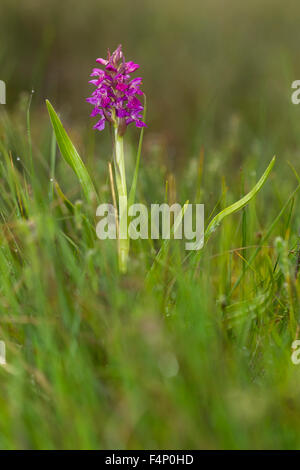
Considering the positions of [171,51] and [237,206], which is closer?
[237,206]

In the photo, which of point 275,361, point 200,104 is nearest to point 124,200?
point 275,361

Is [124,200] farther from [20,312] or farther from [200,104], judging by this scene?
[200,104]

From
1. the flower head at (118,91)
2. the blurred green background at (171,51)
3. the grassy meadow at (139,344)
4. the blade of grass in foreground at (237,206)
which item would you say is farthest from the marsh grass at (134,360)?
the blurred green background at (171,51)

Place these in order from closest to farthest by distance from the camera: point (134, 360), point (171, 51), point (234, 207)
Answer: point (134, 360), point (234, 207), point (171, 51)

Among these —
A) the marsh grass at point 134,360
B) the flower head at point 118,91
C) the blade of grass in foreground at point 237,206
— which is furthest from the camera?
the flower head at point 118,91

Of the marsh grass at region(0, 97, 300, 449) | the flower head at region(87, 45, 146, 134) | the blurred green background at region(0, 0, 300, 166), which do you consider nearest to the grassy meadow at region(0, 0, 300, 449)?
the marsh grass at region(0, 97, 300, 449)

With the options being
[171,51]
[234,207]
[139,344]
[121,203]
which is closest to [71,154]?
[121,203]

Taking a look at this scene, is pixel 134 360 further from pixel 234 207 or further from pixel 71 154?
pixel 71 154

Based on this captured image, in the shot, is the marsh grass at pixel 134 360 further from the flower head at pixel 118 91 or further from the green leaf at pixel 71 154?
the flower head at pixel 118 91

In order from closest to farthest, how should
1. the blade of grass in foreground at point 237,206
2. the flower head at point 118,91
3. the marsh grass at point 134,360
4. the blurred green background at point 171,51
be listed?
the marsh grass at point 134,360 → the blade of grass in foreground at point 237,206 → the flower head at point 118,91 → the blurred green background at point 171,51
